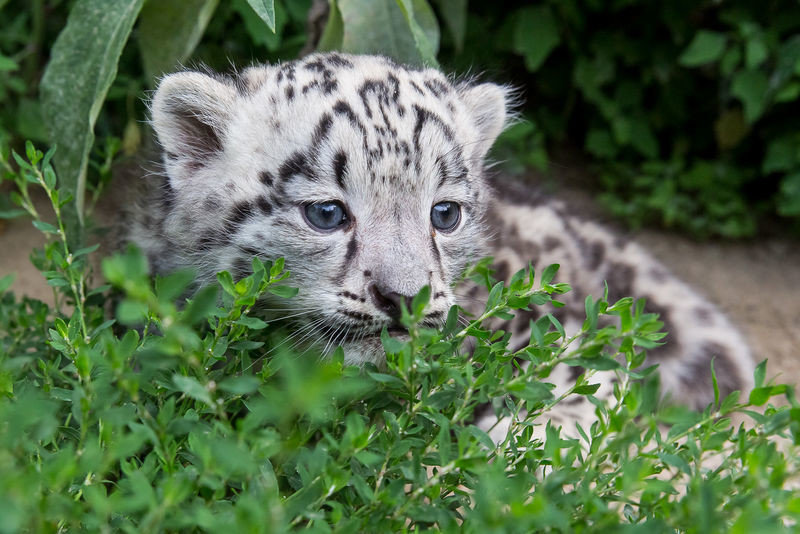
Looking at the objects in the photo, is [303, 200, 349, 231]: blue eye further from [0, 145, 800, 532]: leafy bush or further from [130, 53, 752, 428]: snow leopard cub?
[0, 145, 800, 532]: leafy bush

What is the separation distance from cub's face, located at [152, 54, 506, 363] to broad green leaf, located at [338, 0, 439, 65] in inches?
30.1

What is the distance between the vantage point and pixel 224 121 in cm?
276

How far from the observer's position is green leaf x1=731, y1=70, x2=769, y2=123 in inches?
187

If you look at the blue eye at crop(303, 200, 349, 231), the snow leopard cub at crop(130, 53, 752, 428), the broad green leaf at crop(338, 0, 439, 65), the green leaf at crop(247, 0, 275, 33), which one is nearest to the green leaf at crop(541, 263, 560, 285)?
the snow leopard cub at crop(130, 53, 752, 428)

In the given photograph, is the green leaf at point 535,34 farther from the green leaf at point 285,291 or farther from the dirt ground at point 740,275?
the green leaf at point 285,291

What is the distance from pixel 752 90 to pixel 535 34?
4.50 feet

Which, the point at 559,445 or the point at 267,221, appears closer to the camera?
the point at 559,445

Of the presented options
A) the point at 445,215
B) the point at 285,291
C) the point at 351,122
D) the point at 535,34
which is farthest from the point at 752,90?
the point at 285,291

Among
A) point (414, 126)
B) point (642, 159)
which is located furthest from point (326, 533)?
point (642, 159)

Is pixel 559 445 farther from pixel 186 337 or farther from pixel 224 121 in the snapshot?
pixel 224 121

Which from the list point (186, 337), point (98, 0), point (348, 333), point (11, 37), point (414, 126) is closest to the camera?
point (186, 337)

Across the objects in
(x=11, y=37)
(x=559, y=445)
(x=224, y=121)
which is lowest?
(x=559, y=445)

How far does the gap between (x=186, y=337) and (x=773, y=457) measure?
4.14 feet

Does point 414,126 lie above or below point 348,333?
above
